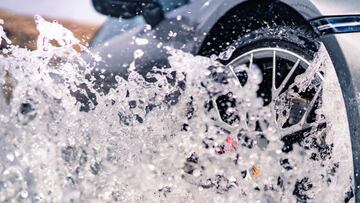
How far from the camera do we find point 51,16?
8.66ft

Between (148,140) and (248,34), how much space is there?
0.60 metres

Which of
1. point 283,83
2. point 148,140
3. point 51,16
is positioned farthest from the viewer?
point 148,140

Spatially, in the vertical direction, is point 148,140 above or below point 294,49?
below

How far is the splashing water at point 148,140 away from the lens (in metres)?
2.71

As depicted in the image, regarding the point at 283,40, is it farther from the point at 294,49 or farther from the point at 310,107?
the point at 310,107

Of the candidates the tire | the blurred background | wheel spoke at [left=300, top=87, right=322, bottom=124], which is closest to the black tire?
the tire

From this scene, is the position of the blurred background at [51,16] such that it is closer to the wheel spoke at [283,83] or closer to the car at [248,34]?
the car at [248,34]

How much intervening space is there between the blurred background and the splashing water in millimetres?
31

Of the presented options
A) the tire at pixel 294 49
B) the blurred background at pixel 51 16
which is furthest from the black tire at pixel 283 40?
the blurred background at pixel 51 16

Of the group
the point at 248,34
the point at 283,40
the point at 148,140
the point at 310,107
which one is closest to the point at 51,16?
the point at 148,140

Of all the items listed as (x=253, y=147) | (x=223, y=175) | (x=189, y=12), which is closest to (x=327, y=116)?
(x=253, y=147)

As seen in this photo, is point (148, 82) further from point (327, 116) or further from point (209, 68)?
point (327, 116)

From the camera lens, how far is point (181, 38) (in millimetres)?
2645

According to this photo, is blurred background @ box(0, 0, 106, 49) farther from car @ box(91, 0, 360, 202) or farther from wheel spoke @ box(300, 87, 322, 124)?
wheel spoke @ box(300, 87, 322, 124)
